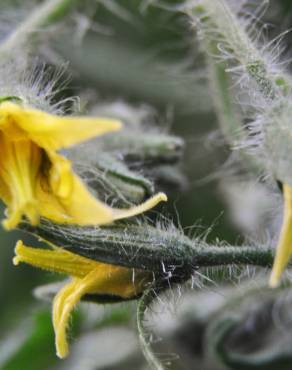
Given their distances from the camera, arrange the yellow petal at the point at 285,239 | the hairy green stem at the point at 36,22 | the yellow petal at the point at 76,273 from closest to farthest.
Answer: the yellow petal at the point at 285,239 < the yellow petal at the point at 76,273 < the hairy green stem at the point at 36,22

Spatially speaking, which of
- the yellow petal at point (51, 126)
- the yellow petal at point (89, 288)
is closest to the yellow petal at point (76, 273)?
the yellow petal at point (89, 288)

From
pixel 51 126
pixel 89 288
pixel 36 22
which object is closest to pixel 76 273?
pixel 89 288

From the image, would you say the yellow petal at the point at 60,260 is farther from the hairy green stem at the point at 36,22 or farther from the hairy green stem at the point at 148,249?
the hairy green stem at the point at 36,22

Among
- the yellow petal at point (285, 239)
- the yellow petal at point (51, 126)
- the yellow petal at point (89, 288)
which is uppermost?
the yellow petal at point (285, 239)

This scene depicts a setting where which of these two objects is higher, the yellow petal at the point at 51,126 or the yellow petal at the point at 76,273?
the yellow petal at the point at 51,126

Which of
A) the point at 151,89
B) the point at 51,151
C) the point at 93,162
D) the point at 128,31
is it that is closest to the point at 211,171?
the point at 151,89

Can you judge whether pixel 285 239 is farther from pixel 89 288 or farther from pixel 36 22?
pixel 36 22

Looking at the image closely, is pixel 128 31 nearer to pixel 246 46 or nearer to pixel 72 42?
pixel 72 42

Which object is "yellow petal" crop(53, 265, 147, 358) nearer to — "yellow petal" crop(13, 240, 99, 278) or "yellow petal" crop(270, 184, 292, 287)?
"yellow petal" crop(13, 240, 99, 278)
